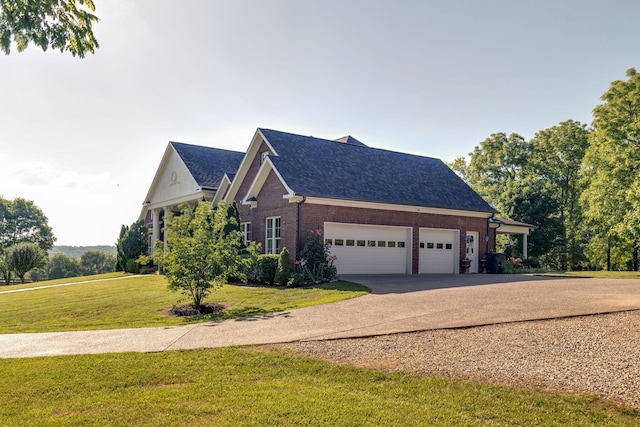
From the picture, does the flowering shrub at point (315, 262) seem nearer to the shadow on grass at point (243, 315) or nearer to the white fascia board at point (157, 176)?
the shadow on grass at point (243, 315)

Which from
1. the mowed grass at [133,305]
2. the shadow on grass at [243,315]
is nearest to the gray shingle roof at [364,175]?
the mowed grass at [133,305]

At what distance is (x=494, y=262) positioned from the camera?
79.8ft

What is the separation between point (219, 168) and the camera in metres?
29.2

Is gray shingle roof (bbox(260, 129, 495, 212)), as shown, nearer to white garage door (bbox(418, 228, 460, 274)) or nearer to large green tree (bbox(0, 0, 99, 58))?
white garage door (bbox(418, 228, 460, 274))

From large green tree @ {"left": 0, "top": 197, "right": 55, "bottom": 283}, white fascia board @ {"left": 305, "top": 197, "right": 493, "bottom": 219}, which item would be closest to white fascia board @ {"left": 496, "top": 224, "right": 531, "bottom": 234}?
white fascia board @ {"left": 305, "top": 197, "right": 493, "bottom": 219}

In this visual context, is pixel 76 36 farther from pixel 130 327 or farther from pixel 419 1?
pixel 419 1

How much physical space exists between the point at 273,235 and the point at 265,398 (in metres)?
15.8

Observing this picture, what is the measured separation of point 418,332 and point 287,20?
31.5 feet

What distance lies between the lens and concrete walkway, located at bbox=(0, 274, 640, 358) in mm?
8594

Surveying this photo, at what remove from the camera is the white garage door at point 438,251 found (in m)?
22.7

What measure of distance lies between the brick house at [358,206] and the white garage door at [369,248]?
42 millimetres

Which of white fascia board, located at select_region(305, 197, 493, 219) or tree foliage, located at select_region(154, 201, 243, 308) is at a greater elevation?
white fascia board, located at select_region(305, 197, 493, 219)

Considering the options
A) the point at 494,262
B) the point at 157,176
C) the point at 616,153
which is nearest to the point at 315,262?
the point at 494,262

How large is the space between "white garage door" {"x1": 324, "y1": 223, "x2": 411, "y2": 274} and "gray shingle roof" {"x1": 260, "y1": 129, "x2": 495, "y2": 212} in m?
1.38
